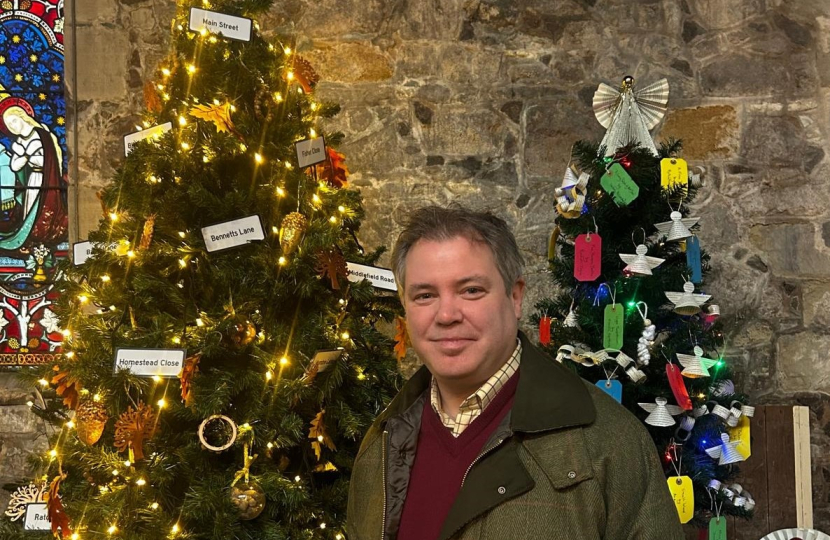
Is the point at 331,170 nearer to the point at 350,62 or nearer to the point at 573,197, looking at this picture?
the point at 573,197

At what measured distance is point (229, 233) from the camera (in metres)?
2.05

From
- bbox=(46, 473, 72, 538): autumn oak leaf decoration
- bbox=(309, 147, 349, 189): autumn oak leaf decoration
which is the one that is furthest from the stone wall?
bbox=(46, 473, 72, 538): autumn oak leaf decoration

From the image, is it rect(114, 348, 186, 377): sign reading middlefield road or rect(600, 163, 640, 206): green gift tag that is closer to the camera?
rect(114, 348, 186, 377): sign reading middlefield road

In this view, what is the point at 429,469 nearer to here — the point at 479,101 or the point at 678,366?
the point at 678,366

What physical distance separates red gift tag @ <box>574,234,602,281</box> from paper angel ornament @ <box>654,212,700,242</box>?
0.22 metres

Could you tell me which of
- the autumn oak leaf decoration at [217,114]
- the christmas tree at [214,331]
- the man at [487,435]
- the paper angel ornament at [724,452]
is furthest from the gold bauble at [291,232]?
the paper angel ornament at [724,452]

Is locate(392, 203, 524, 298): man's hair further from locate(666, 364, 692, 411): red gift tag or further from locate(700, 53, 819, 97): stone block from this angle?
locate(700, 53, 819, 97): stone block

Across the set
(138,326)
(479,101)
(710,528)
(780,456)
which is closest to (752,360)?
(780,456)

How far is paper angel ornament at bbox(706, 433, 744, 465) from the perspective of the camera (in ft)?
7.84

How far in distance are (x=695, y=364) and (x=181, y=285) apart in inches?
62.2

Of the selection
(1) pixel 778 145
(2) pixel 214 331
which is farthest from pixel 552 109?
(2) pixel 214 331

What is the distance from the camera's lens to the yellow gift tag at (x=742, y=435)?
2463mm

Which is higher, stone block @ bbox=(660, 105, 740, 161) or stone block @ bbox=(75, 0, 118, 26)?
stone block @ bbox=(75, 0, 118, 26)

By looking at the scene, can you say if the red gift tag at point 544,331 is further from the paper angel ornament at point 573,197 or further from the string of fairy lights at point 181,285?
the string of fairy lights at point 181,285
